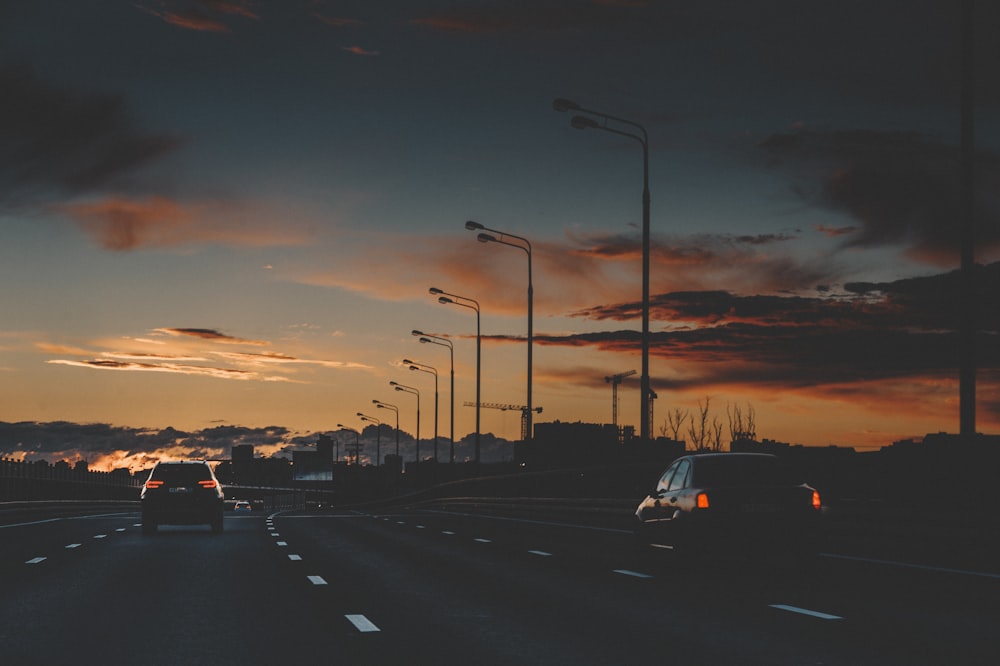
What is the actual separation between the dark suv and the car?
14.6m

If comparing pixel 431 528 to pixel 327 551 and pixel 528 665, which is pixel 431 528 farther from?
pixel 528 665

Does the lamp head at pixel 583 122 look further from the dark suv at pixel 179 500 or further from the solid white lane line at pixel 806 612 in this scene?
the solid white lane line at pixel 806 612

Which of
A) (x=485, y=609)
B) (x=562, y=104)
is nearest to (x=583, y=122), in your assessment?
(x=562, y=104)

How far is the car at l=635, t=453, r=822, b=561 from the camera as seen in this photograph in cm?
1597

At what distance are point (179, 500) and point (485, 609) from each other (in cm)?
1723

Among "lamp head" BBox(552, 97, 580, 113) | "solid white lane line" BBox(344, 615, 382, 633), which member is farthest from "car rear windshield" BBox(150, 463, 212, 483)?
"solid white lane line" BBox(344, 615, 382, 633)

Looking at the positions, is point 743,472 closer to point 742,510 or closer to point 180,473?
point 742,510

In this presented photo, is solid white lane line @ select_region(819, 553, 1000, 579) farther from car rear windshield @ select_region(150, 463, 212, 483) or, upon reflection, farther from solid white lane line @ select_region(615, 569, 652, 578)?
car rear windshield @ select_region(150, 463, 212, 483)

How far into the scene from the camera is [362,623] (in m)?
11.7

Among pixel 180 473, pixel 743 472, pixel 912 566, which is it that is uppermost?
pixel 743 472

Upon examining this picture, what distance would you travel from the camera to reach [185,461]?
97.8 feet

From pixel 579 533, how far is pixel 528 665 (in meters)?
19.9

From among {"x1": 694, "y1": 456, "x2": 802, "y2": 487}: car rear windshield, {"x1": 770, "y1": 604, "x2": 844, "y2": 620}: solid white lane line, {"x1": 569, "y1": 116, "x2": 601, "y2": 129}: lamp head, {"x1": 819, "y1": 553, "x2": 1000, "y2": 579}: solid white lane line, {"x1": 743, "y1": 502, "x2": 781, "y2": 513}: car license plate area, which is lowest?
{"x1": 819, "y1": 553, "x2": 1000, "y2": 579}: solid white lane line

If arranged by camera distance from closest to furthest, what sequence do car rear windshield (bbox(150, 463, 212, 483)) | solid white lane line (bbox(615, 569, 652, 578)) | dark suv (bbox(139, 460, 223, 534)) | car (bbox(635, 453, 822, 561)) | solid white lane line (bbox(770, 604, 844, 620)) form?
solid white lane line (bbox(770, 604, 844, 620)) → car (bbox(635, 453, 822, 561)) → solid white lane line (bbox(615, 569, 652, 578)) → dark suv (bbox(139, 460, 223, 534)) → car rear windshield (bbox(150, 463, 212, 483))
